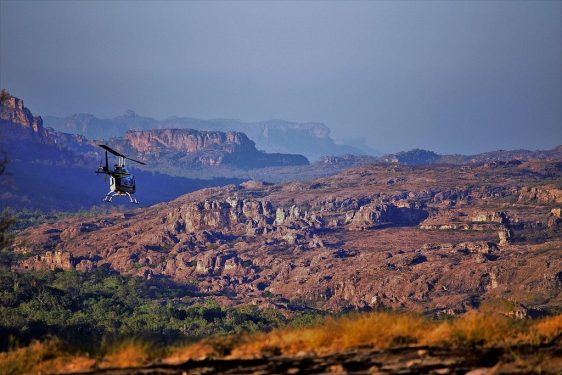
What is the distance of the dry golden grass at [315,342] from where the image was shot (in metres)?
23.0

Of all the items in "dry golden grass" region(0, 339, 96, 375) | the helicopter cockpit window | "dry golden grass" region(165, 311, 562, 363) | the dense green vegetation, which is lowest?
the dense green vegetation

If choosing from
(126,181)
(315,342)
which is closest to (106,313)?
(126,181)

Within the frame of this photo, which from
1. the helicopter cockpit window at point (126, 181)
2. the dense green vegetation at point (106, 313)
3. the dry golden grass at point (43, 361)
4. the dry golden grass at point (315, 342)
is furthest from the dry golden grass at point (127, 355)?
the dense green vegetation at point (106, 313)

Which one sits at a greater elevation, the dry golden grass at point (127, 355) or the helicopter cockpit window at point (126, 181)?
the helicopter cockpit window at point (126, 181)

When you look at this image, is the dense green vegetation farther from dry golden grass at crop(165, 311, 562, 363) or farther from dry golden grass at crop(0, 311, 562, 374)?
dry golden grass at crop(165, 311, 562, 363)

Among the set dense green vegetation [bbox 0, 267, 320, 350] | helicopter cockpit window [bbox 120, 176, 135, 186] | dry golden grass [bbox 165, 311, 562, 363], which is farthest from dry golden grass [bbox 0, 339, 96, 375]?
dense green vegetation [bbox 0, 267, 320, 350]

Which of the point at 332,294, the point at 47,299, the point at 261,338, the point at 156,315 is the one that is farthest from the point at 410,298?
the point at 261,338

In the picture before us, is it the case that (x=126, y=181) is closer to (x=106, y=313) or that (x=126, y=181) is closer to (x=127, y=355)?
(x=127, y=355)

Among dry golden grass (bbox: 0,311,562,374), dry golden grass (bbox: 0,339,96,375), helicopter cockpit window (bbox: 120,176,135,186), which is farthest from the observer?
helicopter cockpit window (bbox: 120,176,135,186)

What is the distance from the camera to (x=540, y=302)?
142 m

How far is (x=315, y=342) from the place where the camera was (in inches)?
918

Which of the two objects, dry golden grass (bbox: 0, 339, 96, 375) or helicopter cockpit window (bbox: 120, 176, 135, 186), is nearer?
dry golden grass (bbox: 0, 339, 96, 375)

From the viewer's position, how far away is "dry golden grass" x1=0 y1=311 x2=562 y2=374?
22984mm

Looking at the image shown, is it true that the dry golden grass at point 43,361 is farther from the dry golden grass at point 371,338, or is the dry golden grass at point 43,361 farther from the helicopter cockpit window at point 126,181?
the helicopter cockpit window at point 126,181
